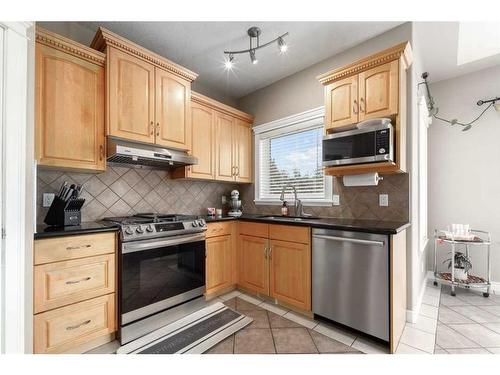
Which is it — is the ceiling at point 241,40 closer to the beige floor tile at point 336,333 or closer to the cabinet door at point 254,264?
the cabinet door at point 254,264

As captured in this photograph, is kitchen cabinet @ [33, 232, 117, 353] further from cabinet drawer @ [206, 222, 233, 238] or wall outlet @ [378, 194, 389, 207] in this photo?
wall outlet @ [378, 194, 389, 207]

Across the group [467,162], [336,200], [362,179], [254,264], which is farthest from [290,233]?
[467,162]

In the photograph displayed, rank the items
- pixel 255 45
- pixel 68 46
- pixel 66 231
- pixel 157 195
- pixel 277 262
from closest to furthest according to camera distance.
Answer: pixel 66 231 < pixel 68 46 < pixel 277 262 < pixel 255 45 < pixel 157 195

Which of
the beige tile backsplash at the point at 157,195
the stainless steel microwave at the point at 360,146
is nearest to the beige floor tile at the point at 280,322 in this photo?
the beige tile backsplash at the point at 157,195

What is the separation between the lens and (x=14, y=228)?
119cm

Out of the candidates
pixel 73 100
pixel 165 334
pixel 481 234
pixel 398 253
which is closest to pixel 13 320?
pixel 165 334

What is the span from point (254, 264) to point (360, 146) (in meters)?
1.65

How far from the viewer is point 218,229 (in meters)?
2.58

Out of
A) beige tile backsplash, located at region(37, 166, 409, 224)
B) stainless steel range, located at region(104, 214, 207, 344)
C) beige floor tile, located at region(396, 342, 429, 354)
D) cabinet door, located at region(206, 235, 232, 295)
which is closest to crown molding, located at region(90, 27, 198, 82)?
beige tile backsplash, located at region(37, 166, 409, 224)

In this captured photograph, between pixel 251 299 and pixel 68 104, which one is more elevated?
pixel 68 104

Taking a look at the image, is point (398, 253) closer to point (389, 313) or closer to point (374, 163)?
point (389, 313)

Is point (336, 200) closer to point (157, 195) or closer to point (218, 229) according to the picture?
point (218, 229)

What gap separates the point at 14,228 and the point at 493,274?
4.53 metres

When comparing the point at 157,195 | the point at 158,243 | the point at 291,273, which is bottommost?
the point at 291,273
